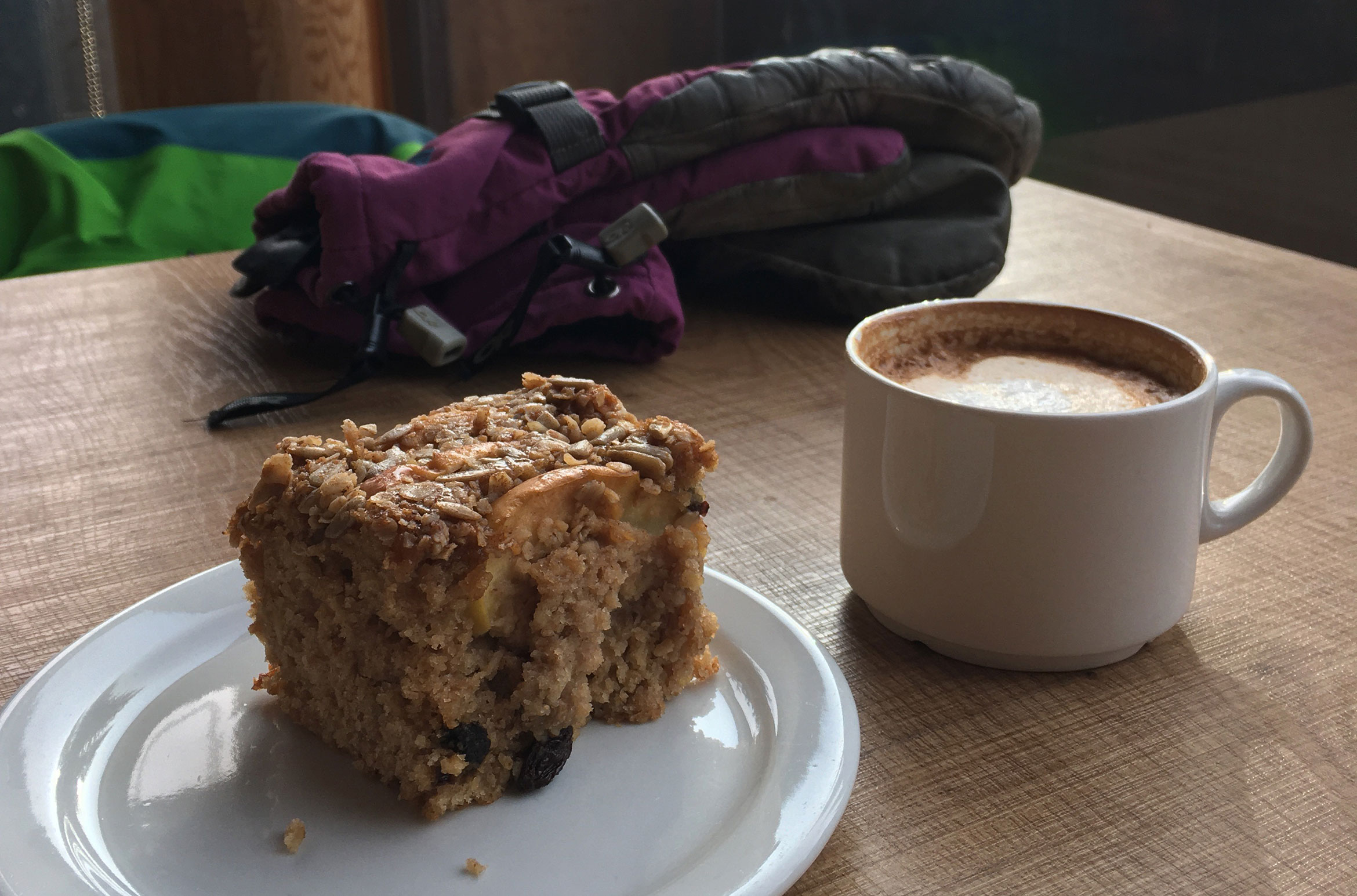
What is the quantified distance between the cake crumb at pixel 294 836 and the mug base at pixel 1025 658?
1.18 feet

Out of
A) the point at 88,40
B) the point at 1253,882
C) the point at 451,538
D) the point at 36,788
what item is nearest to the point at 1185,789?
the point at 1253,882

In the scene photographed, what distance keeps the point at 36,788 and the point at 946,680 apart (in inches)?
18.8

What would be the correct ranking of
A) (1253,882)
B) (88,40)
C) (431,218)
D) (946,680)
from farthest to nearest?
(88,40), (431,218), (946,680), (1253,882)

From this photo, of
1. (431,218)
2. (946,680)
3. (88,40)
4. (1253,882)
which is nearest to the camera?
(1253,882)

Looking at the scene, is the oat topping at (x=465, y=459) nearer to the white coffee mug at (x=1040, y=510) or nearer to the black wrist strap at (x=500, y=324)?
the white coffee mug at (x=1040, y=510)

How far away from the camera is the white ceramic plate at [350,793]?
51 centimetres

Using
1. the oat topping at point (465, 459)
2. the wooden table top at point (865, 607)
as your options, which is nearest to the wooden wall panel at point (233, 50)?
the wooden table top at point (865, 607)

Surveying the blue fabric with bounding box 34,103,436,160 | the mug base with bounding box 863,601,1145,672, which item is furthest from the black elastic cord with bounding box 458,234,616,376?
the blue fabric with bounding box 34,103,436,160

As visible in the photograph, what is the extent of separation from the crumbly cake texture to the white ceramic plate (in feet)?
0.07

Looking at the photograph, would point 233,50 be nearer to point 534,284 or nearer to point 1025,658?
point 534,284

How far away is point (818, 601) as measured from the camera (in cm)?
77

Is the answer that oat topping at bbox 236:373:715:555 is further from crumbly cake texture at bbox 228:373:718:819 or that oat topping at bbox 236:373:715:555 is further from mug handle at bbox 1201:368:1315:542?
mug handle at bbox 1201:368:1315:542

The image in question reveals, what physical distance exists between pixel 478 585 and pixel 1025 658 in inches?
12.8

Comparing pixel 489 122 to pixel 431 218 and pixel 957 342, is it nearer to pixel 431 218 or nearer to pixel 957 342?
pixel 431 218
